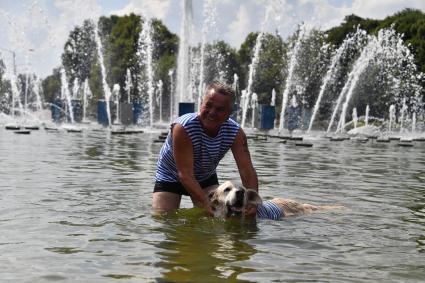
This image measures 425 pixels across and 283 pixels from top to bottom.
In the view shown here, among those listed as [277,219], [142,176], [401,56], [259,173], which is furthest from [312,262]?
[401,56]

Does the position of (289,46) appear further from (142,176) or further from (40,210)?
(40,210)

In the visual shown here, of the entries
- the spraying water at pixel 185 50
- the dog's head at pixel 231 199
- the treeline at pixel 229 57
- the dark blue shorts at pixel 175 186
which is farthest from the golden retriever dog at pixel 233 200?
the treeline at pixel 229 57

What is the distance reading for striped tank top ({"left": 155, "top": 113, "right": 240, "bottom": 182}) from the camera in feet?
22.8

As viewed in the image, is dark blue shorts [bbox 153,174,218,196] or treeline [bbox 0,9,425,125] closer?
dark blue shorts [bbox 153,174,218,196]

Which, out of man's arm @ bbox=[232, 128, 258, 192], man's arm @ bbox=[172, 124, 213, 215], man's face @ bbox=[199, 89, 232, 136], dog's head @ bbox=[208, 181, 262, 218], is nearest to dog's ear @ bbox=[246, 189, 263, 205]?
dog's head @ bbox=[208, 181, 262, 218]

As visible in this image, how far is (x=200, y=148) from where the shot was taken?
23.1 feet

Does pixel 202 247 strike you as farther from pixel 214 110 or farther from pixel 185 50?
pixel 185 50

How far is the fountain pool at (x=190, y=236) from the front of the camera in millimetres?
4941

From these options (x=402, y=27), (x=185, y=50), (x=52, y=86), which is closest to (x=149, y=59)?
(x=185, y=50)

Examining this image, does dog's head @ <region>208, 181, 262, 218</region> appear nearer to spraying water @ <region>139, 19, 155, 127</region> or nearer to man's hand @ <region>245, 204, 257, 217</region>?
man's hand @ <region>245, 204, 257, 217</region>

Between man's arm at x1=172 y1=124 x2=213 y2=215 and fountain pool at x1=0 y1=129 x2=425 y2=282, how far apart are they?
0.39m

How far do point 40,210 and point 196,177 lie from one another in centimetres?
180

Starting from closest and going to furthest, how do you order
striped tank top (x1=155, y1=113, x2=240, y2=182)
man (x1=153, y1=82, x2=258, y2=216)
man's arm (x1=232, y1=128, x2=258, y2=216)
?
man (x1=153, y1=82, x2=258, y2=216) → striped tank top (x1=155, y1=113, x2=240, y2=182) → man's arm (x1=232, y1=128, x2=258, y2=216)

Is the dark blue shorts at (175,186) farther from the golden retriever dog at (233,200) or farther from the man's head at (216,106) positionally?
the man's head at (216,106)
